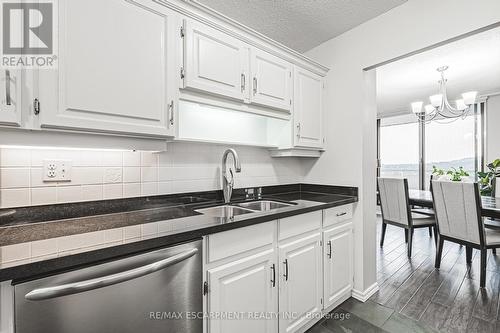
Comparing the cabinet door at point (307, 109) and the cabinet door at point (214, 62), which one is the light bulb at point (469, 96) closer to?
the cabinet door at point (307, 109)

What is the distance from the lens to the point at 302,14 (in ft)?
6.41

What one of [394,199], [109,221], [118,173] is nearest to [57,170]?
[118,173]

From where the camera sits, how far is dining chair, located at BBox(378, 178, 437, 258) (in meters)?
3.00

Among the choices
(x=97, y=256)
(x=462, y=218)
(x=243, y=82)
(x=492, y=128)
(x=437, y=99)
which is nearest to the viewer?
(x=97, y=256)

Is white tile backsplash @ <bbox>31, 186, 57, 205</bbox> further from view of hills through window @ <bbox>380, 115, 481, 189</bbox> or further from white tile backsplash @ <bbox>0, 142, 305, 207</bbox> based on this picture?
view of hills through window @ <bbox>380, 115, 481, 189</bbox>

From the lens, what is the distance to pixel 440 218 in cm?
269

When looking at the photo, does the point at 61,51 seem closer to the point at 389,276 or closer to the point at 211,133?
the point at 211,133

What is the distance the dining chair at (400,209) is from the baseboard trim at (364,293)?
1136 mm

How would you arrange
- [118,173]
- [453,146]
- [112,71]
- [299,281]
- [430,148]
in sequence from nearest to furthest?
1. [112,71]
2. [118,173]
3. [299,281]
4. [453,146]
5. [430,148]

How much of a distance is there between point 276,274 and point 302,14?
78.3 inches

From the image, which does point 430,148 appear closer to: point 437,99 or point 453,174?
point 453,174

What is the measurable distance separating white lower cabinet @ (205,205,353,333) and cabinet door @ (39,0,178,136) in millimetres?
758

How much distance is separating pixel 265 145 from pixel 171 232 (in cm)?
126

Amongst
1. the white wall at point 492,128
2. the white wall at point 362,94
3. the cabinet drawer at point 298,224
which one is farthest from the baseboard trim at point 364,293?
the white wall at point 492,128
